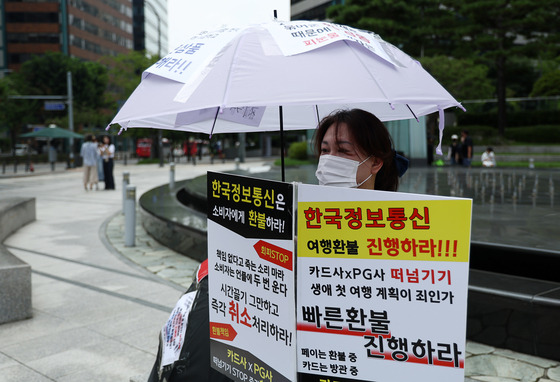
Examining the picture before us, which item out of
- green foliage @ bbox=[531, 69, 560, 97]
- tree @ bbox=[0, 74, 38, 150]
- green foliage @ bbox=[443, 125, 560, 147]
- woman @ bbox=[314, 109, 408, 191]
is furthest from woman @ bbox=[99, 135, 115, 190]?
green foliage @ bbox=[531, 69, 560, 97]

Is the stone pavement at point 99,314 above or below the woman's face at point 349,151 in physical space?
below

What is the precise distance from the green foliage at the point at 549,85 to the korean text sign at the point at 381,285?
142 feet

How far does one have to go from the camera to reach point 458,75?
34.7m

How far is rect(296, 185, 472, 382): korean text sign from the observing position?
172 cm

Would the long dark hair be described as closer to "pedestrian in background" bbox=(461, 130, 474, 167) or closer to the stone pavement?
the stone pavement

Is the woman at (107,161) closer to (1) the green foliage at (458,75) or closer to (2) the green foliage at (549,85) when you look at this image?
(1) the green foliage at (458,75)

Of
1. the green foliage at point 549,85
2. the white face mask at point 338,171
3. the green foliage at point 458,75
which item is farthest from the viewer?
the green foliage at point 549,85

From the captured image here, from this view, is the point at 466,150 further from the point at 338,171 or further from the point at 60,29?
the point at 60,29

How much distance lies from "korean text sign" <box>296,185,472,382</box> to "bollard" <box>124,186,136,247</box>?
733 centimetres

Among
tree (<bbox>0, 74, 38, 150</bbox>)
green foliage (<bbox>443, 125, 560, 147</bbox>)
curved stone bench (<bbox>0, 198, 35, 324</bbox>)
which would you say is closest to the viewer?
curved stone bench (<bbox>0, 198, 35, 324</bbox>)

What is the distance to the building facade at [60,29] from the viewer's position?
73062 millimetres

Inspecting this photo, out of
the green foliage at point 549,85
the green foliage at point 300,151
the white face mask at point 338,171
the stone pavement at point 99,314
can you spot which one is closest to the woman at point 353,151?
the white face mask at point 338,171

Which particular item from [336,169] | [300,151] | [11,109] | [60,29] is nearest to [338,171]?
[336,169]

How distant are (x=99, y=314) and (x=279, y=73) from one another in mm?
4037
